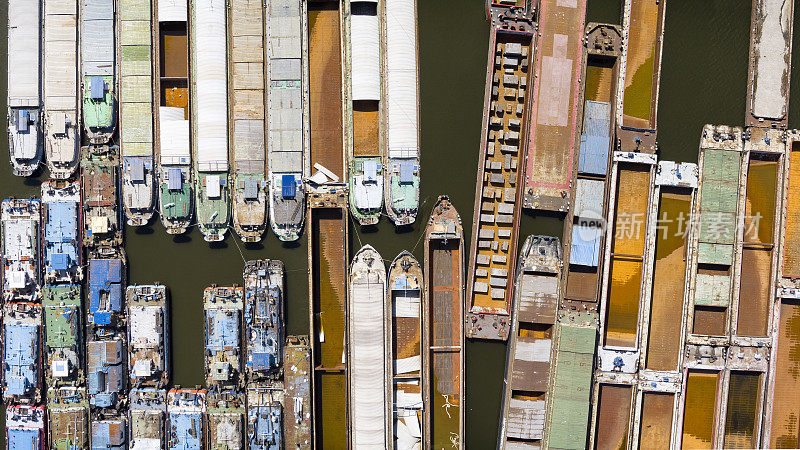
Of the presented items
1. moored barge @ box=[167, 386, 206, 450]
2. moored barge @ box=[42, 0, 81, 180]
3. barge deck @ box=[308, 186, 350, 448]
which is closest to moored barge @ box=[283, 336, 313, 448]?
barge deck @ box=[308, 186, 350, 448]

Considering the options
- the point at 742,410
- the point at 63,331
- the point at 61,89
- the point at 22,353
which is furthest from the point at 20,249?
the point at 742,410

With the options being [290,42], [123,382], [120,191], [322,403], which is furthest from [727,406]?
[120,191]

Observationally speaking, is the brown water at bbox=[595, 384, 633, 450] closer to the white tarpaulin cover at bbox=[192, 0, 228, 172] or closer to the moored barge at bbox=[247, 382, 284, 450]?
the moored barge at bbox=[247, 382, 284, 450]

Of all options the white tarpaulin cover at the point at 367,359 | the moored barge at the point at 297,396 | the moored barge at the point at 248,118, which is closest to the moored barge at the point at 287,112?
the moored barge at the point at 248,118

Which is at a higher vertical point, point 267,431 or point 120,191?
point 120,191

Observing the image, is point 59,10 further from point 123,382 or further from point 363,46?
point 123,382
